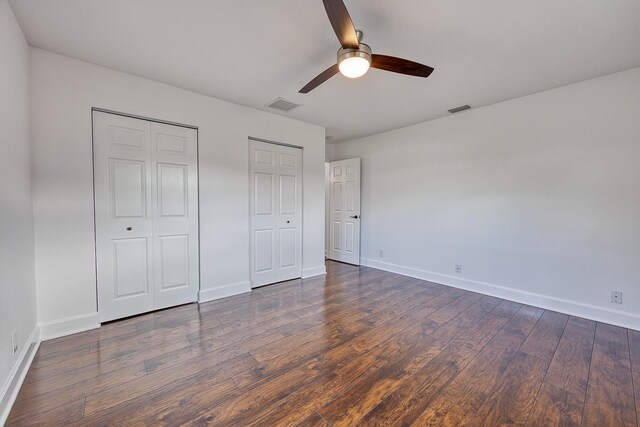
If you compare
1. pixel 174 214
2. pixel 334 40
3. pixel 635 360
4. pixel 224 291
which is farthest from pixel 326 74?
pixel 635 360

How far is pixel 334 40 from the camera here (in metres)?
2.13

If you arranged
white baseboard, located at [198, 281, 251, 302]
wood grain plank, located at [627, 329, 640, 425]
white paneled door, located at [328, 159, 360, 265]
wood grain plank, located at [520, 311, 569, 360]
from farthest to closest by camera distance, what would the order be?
white paneled door, located at [328, 159, 360, 265]
white baseboard, located at [198, 281, 251, 302]
wood grain plank, located at [520, 311, 569, 360]
wood grain plank, located at [627, 329, 640, 425]

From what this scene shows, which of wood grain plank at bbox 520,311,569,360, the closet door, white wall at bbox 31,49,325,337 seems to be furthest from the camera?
the closet door

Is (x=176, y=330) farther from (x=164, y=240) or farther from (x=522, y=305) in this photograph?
(x=522, y=305)

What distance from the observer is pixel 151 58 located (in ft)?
7.93

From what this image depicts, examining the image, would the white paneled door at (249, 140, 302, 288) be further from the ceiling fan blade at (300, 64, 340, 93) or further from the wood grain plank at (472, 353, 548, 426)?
the wood grain plank at (472, 353, 548, 426)

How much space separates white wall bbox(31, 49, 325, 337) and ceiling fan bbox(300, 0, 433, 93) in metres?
1.78

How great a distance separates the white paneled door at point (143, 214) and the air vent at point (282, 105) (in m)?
1.06

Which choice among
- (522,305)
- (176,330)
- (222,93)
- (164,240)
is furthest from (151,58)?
(522,305)

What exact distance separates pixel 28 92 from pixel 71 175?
28.2 inches

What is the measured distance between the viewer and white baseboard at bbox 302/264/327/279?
431 cm

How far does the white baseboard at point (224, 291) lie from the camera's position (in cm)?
324

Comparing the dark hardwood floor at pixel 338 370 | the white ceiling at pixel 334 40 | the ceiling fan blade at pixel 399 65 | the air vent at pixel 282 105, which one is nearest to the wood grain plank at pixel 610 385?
the dark hardwood floor at pixel 338 370

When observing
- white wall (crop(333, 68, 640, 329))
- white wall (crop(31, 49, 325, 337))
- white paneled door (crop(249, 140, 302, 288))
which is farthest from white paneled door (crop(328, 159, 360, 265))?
Answer: white wall (crop(31, 49, 325, 337))
